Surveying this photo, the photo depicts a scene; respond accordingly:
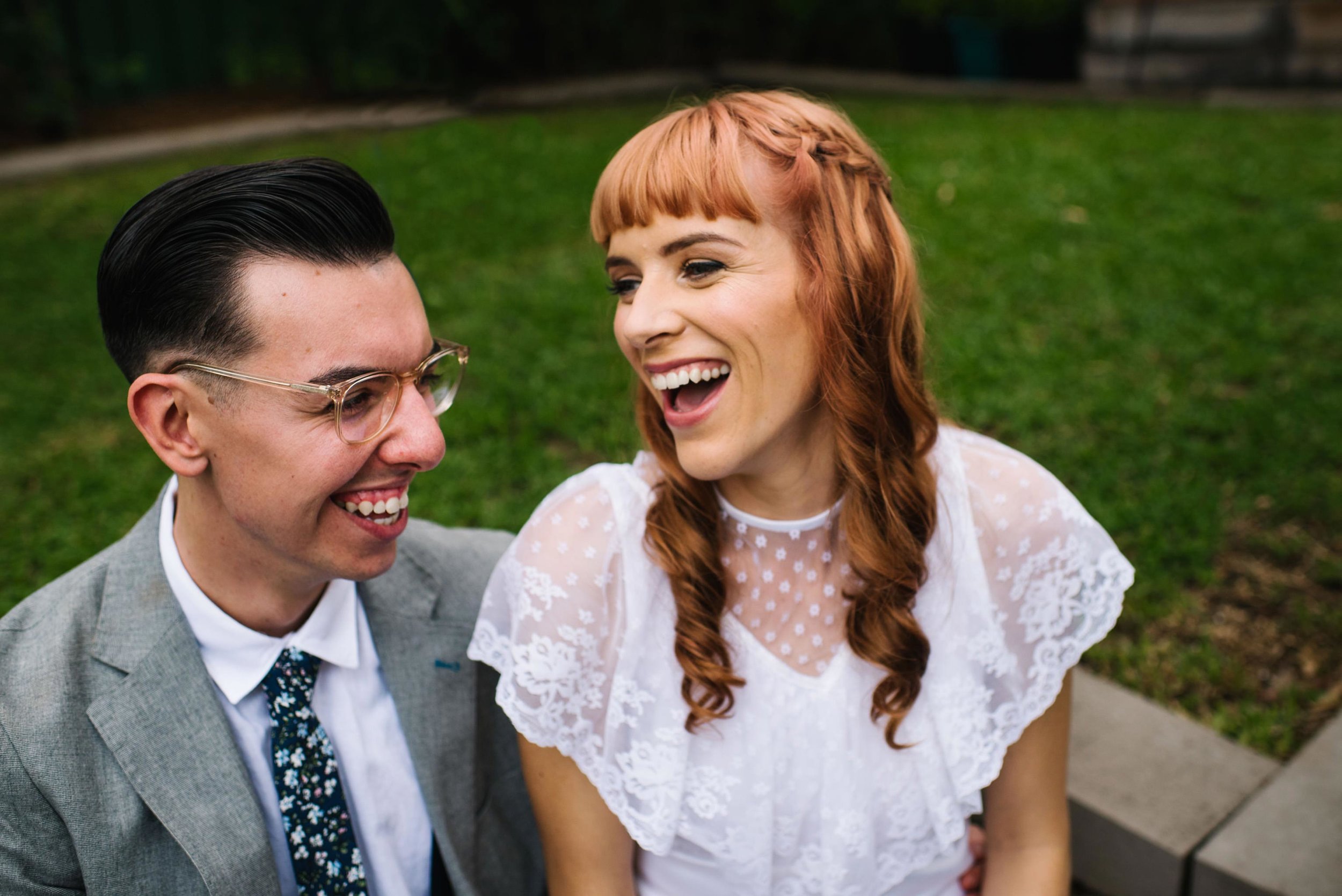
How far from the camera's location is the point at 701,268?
6.48ft

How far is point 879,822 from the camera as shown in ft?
7.13

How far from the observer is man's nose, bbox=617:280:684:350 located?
1.97 meters

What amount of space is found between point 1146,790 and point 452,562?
1933 mm

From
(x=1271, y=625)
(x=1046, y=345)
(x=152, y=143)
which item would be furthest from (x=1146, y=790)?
(x=152, y=143)

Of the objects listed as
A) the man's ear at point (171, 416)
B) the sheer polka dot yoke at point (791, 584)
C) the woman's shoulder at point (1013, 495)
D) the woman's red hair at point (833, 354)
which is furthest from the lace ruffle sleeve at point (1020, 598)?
the man's ear at point (171, 416)

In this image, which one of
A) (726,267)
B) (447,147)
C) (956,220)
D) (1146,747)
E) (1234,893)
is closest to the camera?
(726,267)

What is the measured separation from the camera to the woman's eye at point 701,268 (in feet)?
6.43

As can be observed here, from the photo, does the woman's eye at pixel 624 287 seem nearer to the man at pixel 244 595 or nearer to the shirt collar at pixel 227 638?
the man at pixel 244 595

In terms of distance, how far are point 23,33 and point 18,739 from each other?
33.3ft

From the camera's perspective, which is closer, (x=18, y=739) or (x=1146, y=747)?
(x=18, y=739)

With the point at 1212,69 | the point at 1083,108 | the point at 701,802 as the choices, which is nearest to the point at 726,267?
the point at 701,802

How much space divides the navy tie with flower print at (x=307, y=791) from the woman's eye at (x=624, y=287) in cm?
94

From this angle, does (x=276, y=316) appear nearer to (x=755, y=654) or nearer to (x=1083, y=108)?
(x=755, y=654)

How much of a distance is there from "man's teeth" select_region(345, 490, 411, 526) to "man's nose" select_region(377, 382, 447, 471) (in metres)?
0.07
